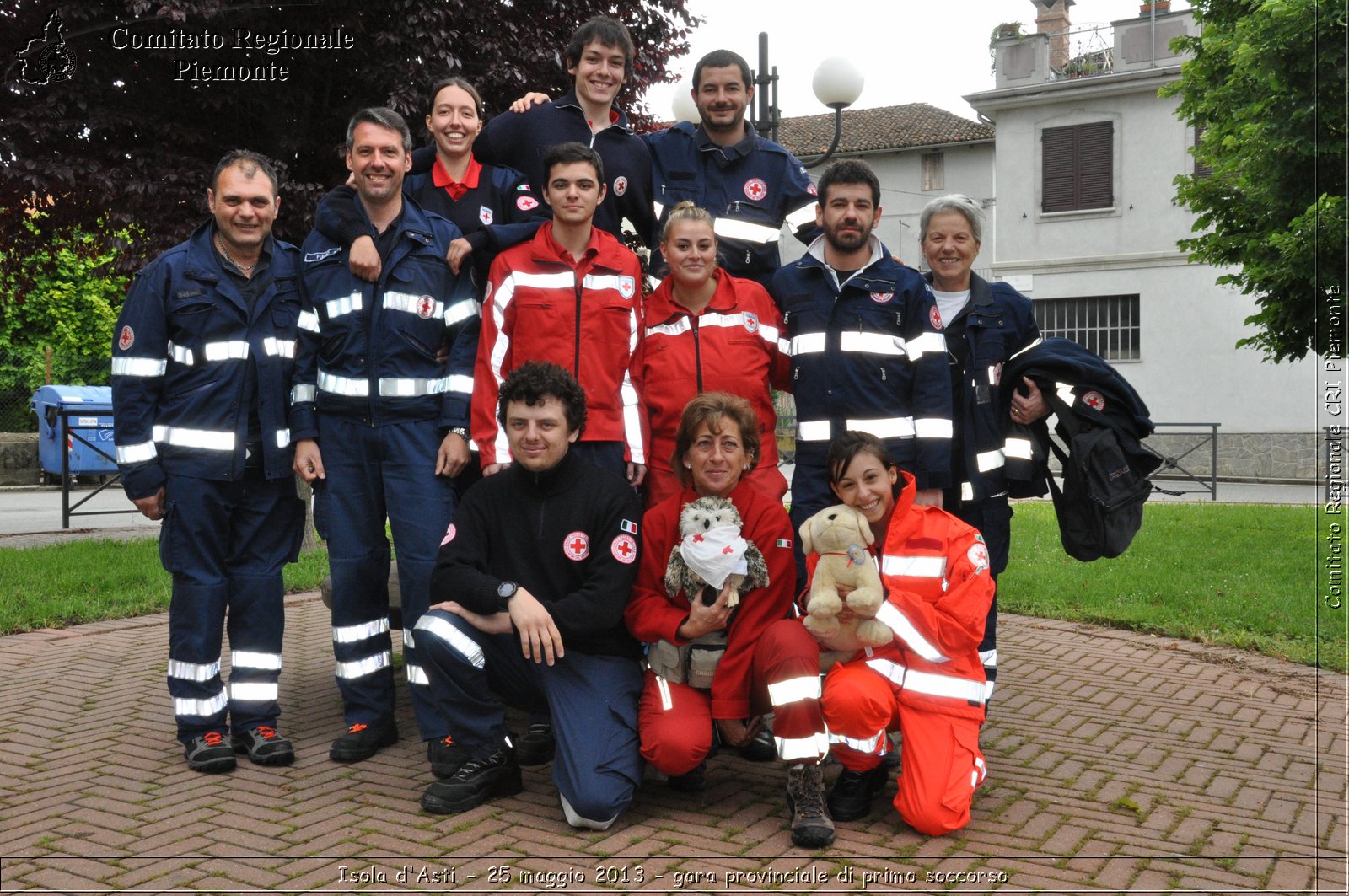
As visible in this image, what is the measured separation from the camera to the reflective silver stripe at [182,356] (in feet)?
15.9

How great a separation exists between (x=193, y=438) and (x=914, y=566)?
120 inches

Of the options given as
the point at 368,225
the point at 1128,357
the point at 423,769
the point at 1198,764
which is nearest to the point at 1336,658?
the point at 1198,764

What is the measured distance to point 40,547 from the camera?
11.6 metres

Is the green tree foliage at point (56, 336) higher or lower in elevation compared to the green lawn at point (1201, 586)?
higher

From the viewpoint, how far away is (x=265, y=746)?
15.9 feet

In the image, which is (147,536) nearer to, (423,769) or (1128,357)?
(423,769)

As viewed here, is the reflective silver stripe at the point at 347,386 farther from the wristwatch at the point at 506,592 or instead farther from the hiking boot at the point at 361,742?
the hiking boot at the point at 361,742

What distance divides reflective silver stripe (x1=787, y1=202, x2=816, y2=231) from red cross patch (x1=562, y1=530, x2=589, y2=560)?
2.06 m

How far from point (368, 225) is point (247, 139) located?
15.9 ft

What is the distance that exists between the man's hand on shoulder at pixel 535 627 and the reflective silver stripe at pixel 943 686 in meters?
1.33

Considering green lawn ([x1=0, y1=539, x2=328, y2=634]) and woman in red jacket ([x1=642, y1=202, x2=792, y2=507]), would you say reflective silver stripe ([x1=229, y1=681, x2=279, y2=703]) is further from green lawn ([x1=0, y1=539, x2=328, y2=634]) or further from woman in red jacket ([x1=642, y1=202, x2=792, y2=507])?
green lawn ([x1=0, y1=539, x2=328, y2=634])

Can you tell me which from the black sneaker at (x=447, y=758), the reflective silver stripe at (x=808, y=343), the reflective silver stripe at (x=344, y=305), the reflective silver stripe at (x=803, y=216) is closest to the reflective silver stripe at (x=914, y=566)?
the reflective silver stripe at (x=808, y=343)

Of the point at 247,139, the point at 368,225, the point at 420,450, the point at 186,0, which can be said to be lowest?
the point at 420,450

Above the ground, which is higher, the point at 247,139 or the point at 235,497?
the point at 247,139
